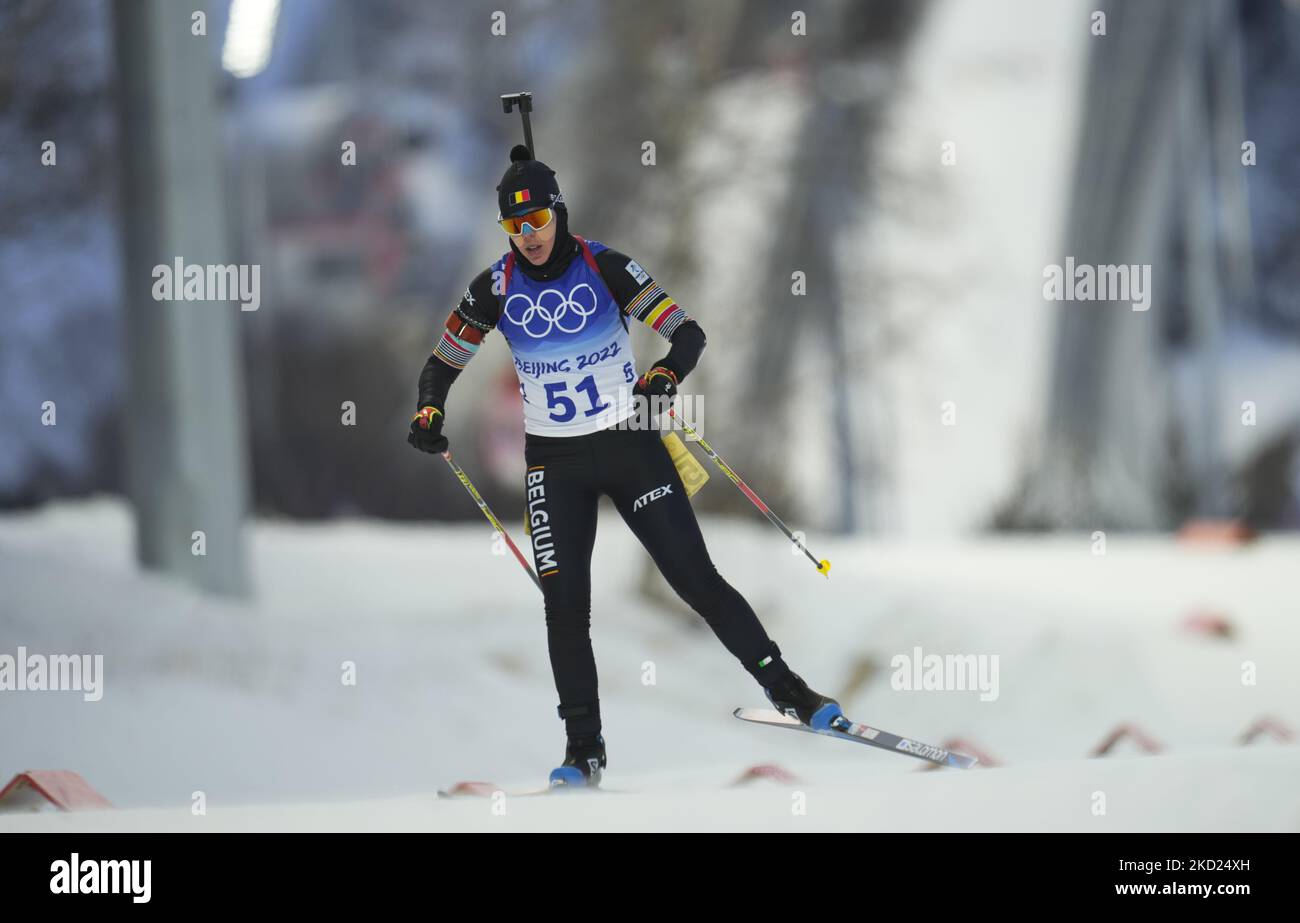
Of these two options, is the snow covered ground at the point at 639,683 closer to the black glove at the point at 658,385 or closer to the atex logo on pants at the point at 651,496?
the atex logo on pants at the point at 651,496

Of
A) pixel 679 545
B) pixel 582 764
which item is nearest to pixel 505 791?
pixel 582 764

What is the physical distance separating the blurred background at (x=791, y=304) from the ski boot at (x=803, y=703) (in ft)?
15.2

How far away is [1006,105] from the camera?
15.0m

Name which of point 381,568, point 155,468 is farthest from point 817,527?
point 155,468

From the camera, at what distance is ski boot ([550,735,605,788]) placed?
4.99 metres

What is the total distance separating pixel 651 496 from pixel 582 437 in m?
0.30

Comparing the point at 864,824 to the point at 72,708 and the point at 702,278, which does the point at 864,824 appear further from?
the point at 702,278

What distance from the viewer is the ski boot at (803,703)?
509 centimetres

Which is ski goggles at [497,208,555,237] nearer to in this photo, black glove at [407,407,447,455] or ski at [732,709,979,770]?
black glove at [407,407,447,455]

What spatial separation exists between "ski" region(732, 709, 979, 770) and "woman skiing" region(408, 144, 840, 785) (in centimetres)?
7

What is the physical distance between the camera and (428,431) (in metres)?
4.99

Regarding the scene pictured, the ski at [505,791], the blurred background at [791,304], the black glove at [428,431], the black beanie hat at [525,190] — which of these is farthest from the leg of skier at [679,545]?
the blurred background at [791,304]
